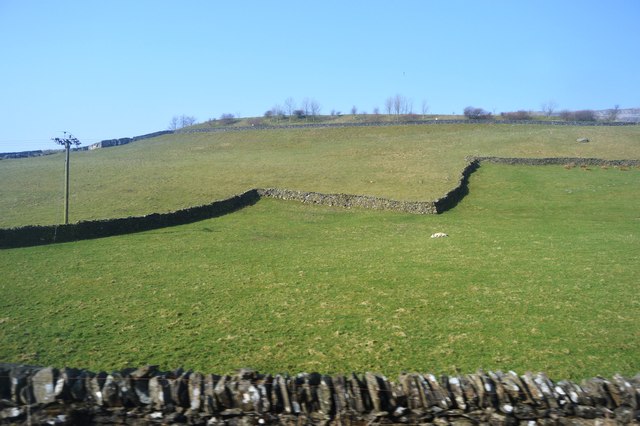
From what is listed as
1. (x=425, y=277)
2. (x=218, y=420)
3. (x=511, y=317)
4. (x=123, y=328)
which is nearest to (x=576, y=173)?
(x=425, y=277)

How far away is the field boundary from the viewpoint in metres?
26.9

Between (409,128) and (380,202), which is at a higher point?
(409,128)

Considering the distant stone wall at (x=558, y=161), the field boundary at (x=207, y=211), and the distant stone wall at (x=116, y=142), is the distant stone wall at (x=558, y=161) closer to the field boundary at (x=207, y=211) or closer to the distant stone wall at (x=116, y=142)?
the field boundary at (x=207, y=211)

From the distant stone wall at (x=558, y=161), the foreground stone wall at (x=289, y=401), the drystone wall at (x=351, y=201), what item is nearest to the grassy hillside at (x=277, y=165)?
the drystone wall at (x=351, y=201)

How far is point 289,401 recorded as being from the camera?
245 inches

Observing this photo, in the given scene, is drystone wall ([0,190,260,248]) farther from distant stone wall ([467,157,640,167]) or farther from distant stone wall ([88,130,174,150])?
distant stone wall ([88,130,174,150])

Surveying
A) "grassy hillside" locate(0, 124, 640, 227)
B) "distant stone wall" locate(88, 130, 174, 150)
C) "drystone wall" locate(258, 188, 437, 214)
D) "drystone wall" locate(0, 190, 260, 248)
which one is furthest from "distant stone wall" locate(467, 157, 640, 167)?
"distant stone wall" locate(88, 130, 174, 150)

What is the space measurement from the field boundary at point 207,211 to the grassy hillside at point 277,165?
7.08 feet

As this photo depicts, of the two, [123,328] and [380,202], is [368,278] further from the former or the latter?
[380,202]

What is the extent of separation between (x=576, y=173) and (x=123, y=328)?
48.0 m

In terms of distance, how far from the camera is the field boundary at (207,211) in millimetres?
26906

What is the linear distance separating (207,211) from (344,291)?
2131 centimetres

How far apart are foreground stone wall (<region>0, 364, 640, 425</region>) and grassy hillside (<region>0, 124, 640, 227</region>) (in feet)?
95.0

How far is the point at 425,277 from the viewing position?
18500mm
